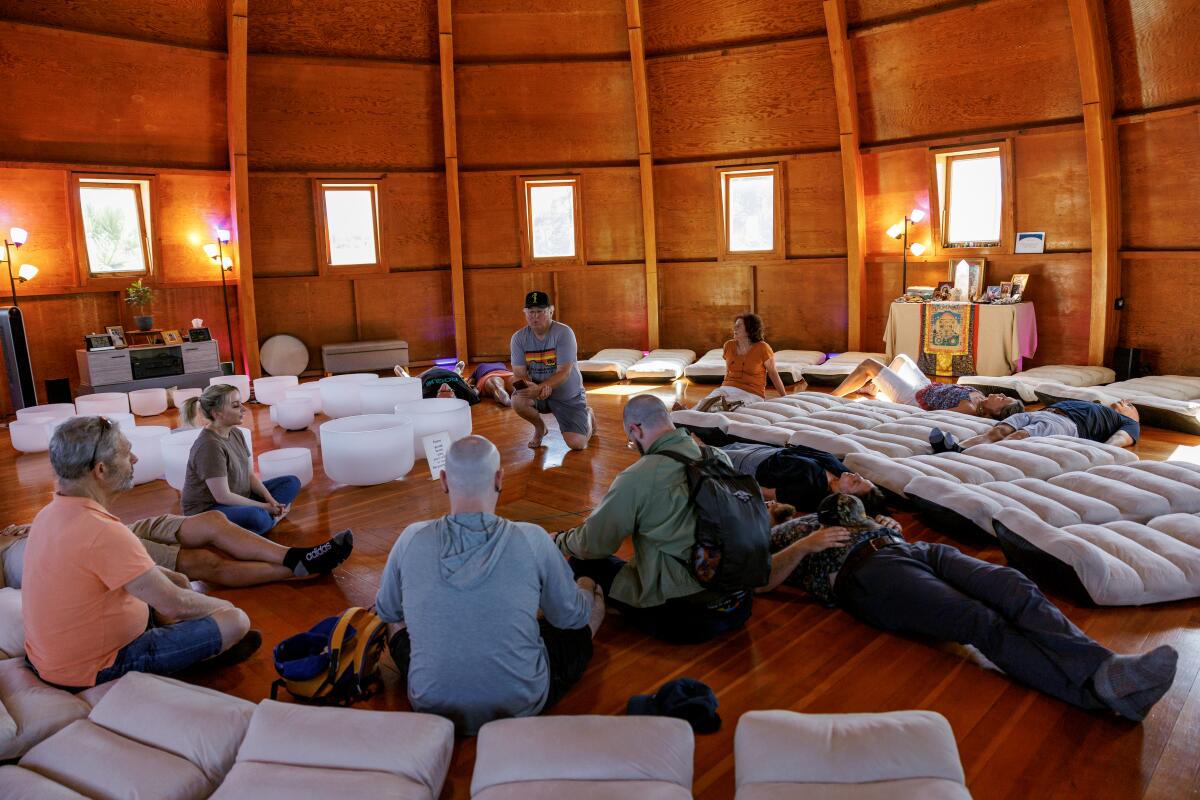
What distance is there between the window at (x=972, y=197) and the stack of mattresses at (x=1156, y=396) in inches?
102

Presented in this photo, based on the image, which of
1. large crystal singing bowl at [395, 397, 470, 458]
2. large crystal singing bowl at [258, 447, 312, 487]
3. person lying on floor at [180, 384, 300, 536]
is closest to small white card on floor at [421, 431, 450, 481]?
large crystal singing bowl at [395, 397, 470, 458]

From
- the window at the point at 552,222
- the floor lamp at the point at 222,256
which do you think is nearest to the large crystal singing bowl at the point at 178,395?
the floor lamp at the point at 222,256

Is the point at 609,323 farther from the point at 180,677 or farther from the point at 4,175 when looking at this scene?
the point at 180,677

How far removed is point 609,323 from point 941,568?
8923mm

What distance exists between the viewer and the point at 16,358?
329 inches

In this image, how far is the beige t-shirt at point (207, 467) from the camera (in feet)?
14.7

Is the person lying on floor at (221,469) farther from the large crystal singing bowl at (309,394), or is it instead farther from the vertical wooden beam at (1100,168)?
the vertical wooden beam at (1100,168)

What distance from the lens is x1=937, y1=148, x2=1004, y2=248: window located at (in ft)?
31.2

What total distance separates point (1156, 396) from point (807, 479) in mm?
4347

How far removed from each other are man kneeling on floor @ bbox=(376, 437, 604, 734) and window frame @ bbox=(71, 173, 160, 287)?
8.81 meters

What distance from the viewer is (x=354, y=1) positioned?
1066 cm

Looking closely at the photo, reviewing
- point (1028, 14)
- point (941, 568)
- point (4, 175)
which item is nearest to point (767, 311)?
point (1028, 14)

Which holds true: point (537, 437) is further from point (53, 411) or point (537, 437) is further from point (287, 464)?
point (53, 411)

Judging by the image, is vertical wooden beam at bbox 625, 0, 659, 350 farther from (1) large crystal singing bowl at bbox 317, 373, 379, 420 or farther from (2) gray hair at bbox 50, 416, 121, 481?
(2) gray hair at bbox 50, 416, 121, 481
